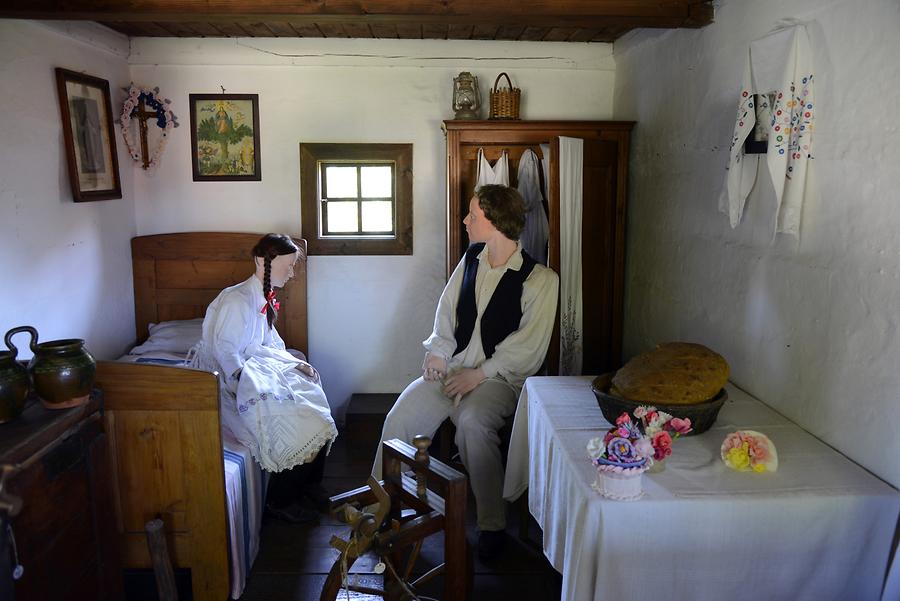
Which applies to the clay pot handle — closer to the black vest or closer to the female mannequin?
the female mannequin

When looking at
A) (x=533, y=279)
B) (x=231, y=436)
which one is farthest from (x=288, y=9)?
(x=231, y=436)

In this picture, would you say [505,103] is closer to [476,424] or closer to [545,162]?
[545,162]

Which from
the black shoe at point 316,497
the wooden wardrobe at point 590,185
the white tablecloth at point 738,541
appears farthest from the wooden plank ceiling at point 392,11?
the black shoe at point 316,497

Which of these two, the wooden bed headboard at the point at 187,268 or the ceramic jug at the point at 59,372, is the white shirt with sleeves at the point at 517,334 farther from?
the ceramic jug at the point at 59,372

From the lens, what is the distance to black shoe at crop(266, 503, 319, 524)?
348cm

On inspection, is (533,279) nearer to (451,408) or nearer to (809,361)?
(451,408)

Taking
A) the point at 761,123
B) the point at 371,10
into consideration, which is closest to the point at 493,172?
the point at 371,10

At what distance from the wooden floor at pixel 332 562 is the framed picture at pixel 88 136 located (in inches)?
84.9

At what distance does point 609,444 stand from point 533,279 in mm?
1572

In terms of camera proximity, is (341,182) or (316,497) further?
(341,182)

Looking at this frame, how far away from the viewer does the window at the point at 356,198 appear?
15.5ft

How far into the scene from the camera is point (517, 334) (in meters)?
3.44

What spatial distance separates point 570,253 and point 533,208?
0.40 meters

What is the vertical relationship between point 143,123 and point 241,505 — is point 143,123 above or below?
above
